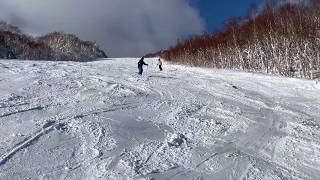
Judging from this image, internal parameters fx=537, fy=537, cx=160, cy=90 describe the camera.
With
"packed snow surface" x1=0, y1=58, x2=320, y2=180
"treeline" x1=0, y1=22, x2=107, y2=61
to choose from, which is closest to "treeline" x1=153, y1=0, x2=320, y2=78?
"packed snow surface" x1=0, y1=58, x2=320, y2=180

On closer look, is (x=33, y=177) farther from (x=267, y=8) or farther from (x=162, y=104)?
(x=267, y=8)

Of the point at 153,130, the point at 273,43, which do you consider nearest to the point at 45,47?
the point at 273,43

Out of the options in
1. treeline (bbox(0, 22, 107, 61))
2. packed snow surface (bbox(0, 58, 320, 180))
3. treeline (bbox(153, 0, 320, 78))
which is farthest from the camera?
treeline (bbox(0, 22, 107, 61))

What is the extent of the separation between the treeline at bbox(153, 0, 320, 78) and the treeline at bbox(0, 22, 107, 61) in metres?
29.4

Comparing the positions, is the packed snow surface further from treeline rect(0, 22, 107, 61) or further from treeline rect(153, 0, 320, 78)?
treeline rect(0, 22, 107, 61)

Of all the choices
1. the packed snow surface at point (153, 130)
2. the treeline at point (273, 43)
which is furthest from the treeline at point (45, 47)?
the packed snow surface at point (153, 130)

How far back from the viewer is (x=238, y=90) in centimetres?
2378

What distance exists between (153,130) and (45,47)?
220ft

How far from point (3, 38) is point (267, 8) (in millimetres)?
40082

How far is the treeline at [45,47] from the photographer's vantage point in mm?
70812

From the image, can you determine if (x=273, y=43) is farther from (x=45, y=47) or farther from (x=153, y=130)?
(x=45, y=47)

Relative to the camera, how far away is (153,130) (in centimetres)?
1519

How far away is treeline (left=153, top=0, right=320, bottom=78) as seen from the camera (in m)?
33.6

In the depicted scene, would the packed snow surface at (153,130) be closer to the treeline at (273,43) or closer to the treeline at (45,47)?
the treeline at (273,43)
